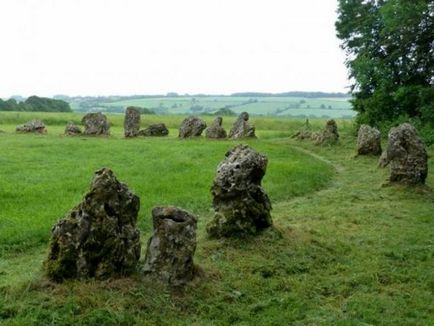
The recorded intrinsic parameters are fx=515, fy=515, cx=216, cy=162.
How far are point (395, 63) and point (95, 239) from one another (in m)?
31.4

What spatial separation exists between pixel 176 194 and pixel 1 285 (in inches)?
327

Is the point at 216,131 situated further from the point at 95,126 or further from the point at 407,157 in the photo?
the point at 407,157

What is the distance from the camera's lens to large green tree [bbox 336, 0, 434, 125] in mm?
30219

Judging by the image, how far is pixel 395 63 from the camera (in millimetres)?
35469

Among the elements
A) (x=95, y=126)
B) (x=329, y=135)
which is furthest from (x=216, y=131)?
(x=95, y=126)

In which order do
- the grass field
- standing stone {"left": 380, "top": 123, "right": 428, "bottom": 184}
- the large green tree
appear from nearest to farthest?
the grass field < standing stone {"left": 380, "top": 123, "right": 428, "bottom": 184} < the large green tree

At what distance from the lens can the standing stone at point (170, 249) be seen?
8977mm

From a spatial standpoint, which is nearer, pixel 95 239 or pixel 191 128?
pixel 95 239

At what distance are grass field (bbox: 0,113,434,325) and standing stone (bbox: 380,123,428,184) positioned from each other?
1.63ft

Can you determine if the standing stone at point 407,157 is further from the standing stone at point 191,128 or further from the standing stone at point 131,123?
the standing stone at point 131,123

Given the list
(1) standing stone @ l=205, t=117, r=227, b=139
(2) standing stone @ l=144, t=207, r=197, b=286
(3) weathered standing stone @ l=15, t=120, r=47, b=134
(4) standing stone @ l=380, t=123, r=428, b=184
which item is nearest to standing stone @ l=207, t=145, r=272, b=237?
(2) standing stone @ l=144, t=207, r=197, b=286

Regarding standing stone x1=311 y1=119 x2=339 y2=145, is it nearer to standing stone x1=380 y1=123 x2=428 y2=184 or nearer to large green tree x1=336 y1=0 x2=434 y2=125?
large green tree x1=336 y1=0 x2=434 y2=125

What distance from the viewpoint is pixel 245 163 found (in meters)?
12.0

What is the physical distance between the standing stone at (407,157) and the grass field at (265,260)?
497 millimetres
